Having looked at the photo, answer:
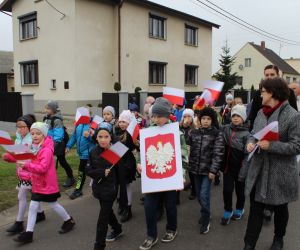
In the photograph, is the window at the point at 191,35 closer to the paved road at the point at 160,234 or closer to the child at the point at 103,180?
the paved road at the point at 160,234

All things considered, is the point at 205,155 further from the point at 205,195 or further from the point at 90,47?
the point at 90,47

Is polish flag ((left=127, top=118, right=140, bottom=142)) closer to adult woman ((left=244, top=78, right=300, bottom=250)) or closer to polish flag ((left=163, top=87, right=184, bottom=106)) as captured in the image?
adult woman ((left=244, top=78, right=300, bottom=250))

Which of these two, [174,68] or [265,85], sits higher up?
[174,68]

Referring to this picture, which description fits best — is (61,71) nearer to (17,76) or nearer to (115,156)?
(17,76)

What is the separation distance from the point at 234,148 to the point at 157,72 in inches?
834

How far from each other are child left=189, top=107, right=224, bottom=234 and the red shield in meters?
0.59

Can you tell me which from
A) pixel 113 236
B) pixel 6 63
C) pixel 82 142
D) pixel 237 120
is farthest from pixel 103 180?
pixel 6 63

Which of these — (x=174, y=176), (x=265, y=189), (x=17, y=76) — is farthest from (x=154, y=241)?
(x=17, y=76)

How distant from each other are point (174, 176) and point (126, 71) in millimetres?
18894

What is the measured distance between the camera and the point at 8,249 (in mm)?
3943

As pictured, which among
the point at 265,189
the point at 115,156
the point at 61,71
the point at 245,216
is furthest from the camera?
the point at 61,71

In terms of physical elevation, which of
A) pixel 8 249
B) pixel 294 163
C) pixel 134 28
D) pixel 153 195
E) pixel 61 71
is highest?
pixel 134 28

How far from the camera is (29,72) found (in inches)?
900

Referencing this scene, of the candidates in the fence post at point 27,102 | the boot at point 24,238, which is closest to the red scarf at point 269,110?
the boot at point 24,238
